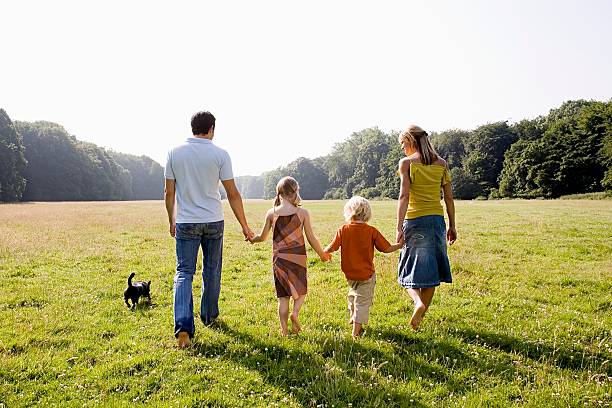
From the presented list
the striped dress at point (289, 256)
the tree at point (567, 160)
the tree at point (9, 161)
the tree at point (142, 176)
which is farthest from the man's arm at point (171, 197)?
the tree at point (142, 176)

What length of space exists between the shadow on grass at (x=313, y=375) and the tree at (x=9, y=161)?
7652 cm

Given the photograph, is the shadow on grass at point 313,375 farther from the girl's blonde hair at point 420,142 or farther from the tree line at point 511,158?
the tree line at point 511,158

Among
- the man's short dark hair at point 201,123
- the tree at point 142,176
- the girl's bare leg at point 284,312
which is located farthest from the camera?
the tree at point 142,176

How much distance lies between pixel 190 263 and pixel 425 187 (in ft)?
11.6

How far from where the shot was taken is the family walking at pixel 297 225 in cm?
547

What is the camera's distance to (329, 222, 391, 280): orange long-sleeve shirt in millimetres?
5590

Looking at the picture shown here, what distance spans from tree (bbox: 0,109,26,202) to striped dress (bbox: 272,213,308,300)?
7633 centimetres

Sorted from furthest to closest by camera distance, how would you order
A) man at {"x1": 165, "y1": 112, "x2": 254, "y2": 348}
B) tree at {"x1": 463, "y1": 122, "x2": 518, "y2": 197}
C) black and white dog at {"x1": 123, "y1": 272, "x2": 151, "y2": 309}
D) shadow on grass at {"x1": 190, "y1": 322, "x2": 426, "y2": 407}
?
tree at {"x1": 463, "y1": 122, "x2": 518, "y2": 197} < black and white dog at {"x1": 123, "y1": 272, "x2": 151, "y2": 309} < man at {"x1": 165, "y1": 112, "x2": 254, "y2": 348} < shadow on grass at {"x1": 190, "y1": 322, "x2": 426, "y2": 407}

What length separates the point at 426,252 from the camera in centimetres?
563

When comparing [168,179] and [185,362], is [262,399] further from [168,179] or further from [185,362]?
[168,179]

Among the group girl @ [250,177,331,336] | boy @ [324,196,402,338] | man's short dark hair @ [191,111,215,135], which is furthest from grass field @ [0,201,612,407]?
man's short dark hair @ [191,111,215,135]

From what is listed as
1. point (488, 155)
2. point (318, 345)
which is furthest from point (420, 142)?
point (488, 155)

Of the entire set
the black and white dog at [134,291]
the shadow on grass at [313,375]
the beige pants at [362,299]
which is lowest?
the shadow on grass at [313,375]

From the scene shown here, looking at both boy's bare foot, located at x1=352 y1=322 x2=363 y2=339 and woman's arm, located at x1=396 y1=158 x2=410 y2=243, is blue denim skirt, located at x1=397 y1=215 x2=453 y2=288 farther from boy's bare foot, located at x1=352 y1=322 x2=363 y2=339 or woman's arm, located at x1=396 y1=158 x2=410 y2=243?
boy's bare foot, located at x1=352 y1=322 x2=363 y2=339
